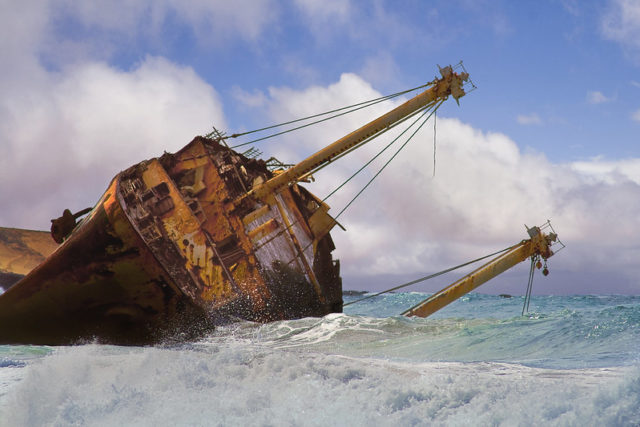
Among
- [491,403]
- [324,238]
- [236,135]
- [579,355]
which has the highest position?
[236,135]

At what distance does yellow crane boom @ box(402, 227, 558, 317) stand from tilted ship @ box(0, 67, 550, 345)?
9.68ft

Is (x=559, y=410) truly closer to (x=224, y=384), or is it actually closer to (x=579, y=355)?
(x=224, y=384)

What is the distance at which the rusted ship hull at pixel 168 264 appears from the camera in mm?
10688

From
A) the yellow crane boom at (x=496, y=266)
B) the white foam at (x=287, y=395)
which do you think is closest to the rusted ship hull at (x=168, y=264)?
the yellow crane boom at (x=496, y=266)

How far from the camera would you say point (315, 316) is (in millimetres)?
14406

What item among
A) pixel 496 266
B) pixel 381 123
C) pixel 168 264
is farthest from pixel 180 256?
pixel 496 266

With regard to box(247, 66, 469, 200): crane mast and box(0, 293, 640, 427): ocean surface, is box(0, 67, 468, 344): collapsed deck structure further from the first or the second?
box(0, 293, 640, 427): ocean surface

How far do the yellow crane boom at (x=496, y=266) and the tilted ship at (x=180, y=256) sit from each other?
2951 millimetres

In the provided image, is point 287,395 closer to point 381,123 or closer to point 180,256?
point 180,256

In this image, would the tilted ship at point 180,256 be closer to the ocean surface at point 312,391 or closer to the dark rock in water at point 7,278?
the ocean surface at point 312,391

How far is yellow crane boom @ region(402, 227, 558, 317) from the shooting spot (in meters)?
13.7

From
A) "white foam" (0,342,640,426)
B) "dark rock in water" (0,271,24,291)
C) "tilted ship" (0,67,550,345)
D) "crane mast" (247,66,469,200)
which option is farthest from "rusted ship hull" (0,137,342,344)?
"dark rock in water" (0,271,24,291)

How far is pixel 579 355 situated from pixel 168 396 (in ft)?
20.9

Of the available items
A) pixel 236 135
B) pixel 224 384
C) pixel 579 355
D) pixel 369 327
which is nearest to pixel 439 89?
pixel 236 135
